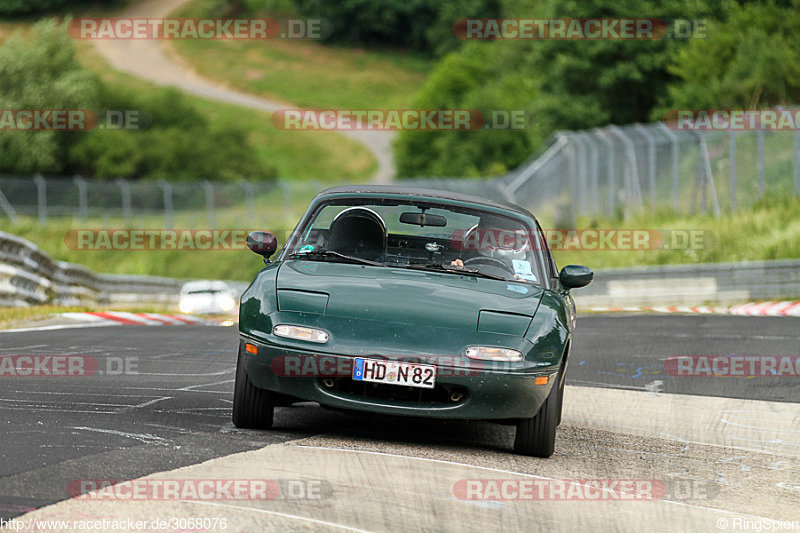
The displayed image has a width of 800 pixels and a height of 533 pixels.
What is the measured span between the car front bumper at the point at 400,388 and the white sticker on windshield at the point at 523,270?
49.6 inches

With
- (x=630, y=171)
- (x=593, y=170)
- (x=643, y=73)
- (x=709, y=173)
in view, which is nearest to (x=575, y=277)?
(x=709, y=173)

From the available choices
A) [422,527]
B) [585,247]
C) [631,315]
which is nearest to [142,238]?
[585,247]

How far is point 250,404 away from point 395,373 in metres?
0.94

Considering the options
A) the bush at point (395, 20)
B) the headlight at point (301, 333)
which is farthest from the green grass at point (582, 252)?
the bush at point (395, 20)

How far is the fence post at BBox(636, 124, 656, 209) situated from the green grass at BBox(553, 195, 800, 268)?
955 mm

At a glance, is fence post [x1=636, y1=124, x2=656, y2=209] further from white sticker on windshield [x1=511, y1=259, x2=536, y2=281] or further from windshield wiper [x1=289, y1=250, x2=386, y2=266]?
windshield wiper [x1=289, y1=250, x2=386, y2=266]

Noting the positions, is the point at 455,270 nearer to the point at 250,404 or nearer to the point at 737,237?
the point at 250,404

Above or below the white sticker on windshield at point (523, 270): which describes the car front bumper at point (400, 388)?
below

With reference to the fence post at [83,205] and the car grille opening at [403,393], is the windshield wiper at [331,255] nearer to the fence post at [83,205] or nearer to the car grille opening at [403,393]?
the car grille opening at [403,393]

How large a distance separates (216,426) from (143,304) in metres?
23.2

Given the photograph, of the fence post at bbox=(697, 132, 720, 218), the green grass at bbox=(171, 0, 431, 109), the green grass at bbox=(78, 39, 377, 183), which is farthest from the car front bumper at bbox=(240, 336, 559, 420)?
the green grass at bbox=(171, 0, 431, 109)

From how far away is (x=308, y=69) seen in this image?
11119 cm

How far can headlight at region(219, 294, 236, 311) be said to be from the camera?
2912 centimetres

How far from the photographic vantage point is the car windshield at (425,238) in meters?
8.02
